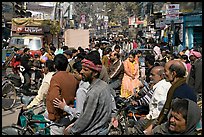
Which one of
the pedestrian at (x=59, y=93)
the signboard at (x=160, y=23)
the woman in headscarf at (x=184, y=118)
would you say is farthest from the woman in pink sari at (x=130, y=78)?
the signboard at (x=160, y=23)

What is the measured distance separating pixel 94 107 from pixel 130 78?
22.9 feet

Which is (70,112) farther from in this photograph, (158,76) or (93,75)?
(158,76)

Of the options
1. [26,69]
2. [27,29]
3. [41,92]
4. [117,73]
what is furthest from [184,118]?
[27,29]

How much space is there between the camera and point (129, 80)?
1096 cm

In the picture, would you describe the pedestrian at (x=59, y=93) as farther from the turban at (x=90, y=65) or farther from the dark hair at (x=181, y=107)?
the dark hair at (x=181, y=107)

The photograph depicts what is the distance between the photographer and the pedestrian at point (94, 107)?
13.5 feet

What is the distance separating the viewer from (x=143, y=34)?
51562mm

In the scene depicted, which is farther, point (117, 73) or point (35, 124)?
point (117, 73)

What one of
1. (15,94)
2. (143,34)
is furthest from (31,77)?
(143,34)

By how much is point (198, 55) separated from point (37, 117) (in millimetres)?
7021

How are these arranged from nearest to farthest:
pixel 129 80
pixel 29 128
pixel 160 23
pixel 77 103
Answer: pixel 77 103
pixel 29 128
pixel 129 80
pixel 160 23

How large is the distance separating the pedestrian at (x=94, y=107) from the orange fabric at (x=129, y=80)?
21.1ft

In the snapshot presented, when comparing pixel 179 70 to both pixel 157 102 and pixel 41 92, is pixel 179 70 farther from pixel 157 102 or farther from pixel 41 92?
pixel 41 92

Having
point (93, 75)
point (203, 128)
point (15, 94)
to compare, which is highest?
point (93, 75)
